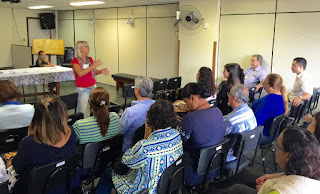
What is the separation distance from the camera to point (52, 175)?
6.52 ft

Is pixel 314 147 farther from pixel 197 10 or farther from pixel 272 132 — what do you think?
pixel 197 10

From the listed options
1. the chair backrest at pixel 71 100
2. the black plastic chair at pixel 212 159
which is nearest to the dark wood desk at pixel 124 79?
the chair backrest at pixel 71 100

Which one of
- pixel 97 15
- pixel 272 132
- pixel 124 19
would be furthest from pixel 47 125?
pixel 97 15

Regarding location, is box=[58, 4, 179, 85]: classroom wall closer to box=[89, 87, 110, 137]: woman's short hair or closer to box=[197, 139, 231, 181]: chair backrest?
box=[89, 87, 110, 137]: woman's short hair

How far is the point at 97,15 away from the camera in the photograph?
9664mm

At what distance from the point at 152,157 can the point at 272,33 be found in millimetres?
4701

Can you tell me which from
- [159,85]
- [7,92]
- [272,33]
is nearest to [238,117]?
[7,92]

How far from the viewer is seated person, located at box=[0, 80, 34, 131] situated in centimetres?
288

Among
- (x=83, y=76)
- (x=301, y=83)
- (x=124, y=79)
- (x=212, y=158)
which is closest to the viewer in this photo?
Answer: (x=212, y=158)

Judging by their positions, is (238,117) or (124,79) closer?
(238,117)

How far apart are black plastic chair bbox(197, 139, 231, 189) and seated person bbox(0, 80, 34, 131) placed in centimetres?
186

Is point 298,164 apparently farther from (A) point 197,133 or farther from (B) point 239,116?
(B) point 239,116

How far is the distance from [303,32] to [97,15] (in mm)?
6622

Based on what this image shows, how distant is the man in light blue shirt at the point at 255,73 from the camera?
5.70 m
